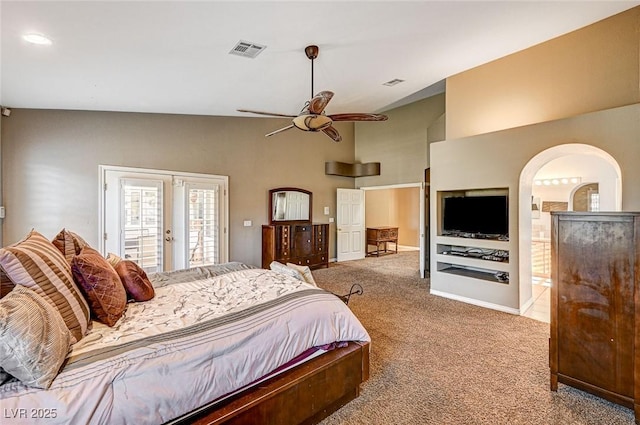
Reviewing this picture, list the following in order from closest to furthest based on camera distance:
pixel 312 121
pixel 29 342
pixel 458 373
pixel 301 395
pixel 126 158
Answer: pixel 29 342, pixel 301 395, pixel 458 373, pixel 312 121, pixel 126 158

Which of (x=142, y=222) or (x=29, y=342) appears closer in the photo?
(x=29, y=342)

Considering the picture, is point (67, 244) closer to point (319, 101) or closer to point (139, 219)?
point (319, 101)

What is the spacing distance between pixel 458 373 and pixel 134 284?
270 centimetres

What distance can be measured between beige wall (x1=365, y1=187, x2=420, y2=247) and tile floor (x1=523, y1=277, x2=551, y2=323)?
5.13 m

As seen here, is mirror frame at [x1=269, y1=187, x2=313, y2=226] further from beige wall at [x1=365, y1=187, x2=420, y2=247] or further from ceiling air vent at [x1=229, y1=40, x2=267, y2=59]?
ceiling air vent at [x1=229, y1=40, x2=267, y2=59]

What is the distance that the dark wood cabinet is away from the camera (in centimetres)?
197

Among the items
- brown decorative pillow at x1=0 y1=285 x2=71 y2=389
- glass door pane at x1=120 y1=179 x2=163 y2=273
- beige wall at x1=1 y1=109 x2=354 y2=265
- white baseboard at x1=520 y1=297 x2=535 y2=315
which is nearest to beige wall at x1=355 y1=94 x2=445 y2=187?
beige wall at x1=1 y1=109 x2=354 y2=265

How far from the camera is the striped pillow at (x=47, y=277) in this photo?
1.44 metres

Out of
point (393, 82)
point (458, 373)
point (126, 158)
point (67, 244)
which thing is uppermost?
point (393, 82)

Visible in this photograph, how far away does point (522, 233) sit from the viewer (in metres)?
3.96

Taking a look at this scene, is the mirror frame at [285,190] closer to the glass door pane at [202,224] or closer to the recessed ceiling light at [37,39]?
the glass door pane at [202,224]

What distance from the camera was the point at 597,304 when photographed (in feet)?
6.88

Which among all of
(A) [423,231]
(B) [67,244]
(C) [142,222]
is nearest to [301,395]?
(B) [67,244]

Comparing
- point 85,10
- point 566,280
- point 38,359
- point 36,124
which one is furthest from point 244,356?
point 36,124
